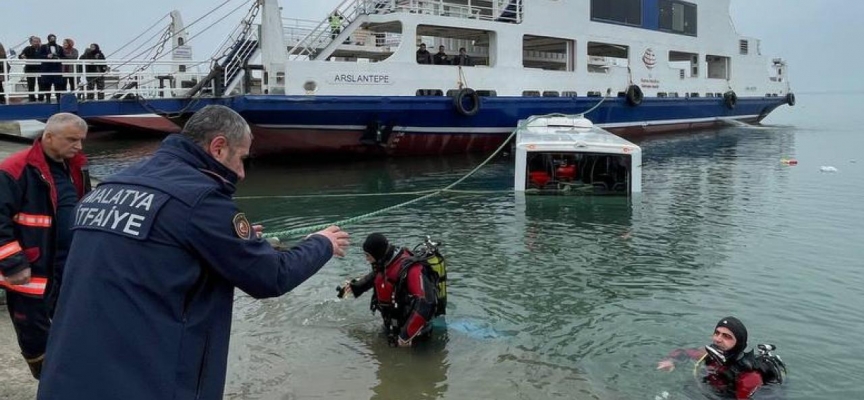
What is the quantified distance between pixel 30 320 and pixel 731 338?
13.4ft

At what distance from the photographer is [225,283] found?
2160 mm

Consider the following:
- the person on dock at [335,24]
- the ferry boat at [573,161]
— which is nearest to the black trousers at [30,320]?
the ferry boat at [573,161]

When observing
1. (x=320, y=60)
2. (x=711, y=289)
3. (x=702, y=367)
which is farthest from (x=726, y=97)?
(x=702, y=367)

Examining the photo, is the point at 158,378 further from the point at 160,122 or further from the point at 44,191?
the point at 160,122

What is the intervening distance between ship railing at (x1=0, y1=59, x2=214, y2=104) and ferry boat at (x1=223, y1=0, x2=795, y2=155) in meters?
1.34

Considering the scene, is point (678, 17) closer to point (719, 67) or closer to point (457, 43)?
point (719, 67)

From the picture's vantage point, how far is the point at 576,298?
6730 mm

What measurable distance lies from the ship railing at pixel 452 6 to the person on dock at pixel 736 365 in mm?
14332

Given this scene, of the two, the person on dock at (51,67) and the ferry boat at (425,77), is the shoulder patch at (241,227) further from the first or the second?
the person on dock at (51,67)

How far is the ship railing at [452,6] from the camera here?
17.8 m

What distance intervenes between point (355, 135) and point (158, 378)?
1509cm

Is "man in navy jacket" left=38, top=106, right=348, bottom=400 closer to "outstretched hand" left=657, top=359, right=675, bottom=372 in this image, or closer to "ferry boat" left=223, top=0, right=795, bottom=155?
"outstretched hand" left=657, top=359, right=675, bottom=372

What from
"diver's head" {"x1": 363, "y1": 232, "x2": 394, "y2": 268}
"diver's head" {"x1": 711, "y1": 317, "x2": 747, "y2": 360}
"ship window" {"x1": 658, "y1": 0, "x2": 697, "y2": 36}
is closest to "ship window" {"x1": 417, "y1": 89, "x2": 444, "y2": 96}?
"ship window" {"x1": 658, "y1": 0, "x2": 697, "y2": 36}

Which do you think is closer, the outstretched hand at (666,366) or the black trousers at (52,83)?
the outstretched hand at (666,366)
